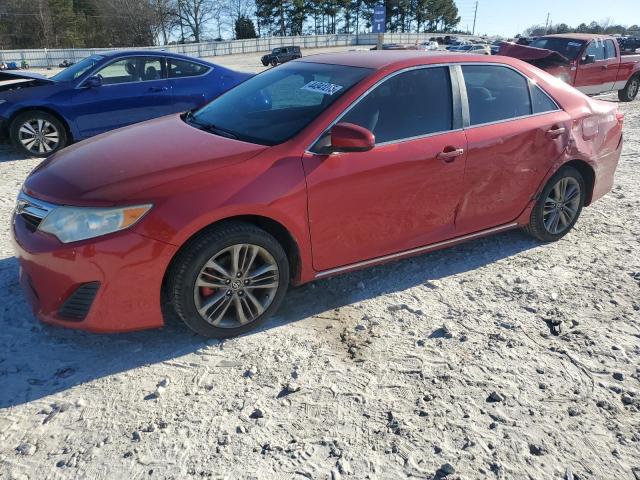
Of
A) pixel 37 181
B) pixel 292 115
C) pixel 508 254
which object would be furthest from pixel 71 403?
pixel 508 254

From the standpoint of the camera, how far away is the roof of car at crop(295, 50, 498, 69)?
358 centimetres

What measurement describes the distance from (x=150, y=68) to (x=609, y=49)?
36.2 feet

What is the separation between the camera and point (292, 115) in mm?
3348

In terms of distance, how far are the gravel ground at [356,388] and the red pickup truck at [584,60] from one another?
8.63 meters

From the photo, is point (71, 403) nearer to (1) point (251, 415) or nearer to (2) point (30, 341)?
(2) point (30, 341)

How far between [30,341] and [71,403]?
694mm

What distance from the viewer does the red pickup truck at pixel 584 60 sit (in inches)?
432

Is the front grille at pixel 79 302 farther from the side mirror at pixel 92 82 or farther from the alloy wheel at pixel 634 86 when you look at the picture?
the alloy wheel at pixel 634 86

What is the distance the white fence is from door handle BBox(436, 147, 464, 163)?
3445 centimetres

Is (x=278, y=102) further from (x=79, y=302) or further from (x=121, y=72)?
(x=121, y=72)

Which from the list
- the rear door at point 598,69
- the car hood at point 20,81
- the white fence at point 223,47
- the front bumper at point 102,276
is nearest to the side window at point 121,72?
the car hood at point 20,81

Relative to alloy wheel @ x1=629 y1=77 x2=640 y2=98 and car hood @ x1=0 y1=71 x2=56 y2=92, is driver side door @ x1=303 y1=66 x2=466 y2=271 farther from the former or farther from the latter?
alloy wheel @ x1=629 y1=77 x2=640 y2=98

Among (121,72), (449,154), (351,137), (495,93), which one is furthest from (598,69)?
(351,137)

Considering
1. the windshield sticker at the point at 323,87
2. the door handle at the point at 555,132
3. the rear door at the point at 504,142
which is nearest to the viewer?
the windshield sticker at the point at 323,87
